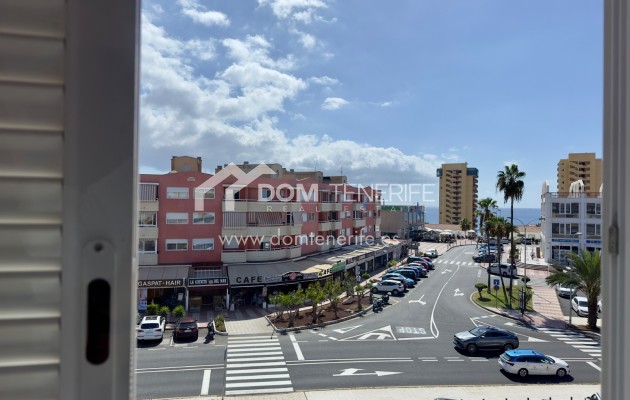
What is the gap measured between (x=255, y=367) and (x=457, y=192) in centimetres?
5987

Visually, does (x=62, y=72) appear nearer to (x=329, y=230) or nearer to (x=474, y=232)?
(x=329, y=230)

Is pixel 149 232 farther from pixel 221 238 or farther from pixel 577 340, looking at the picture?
pixel 577 340

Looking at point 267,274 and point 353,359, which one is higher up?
point 267,274

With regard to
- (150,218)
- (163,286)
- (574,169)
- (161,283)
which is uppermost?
(574,169)

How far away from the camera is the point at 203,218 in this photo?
17.3 meters

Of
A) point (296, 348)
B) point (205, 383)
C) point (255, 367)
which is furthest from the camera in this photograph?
point (296, 348)

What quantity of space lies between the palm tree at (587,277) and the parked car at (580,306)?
1.18 metres

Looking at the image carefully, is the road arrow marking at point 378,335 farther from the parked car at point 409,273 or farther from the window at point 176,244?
the parked car at point 409,273

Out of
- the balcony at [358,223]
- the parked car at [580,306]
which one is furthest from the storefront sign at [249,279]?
the parked car at [580,306]

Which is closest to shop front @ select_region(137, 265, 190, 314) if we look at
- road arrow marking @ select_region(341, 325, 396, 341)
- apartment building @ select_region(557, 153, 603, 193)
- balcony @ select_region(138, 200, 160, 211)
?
balcony @ select_region(138, 200, 160, 211)

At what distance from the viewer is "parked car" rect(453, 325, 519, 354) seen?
36.2ft

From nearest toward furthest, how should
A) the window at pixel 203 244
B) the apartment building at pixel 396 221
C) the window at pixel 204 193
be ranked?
the window at pixel 204 193
the window at pixel 203 244
the apartment building at pixel 396 221

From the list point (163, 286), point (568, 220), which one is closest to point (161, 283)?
point (163, 286)

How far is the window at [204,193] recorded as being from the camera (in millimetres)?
17172
